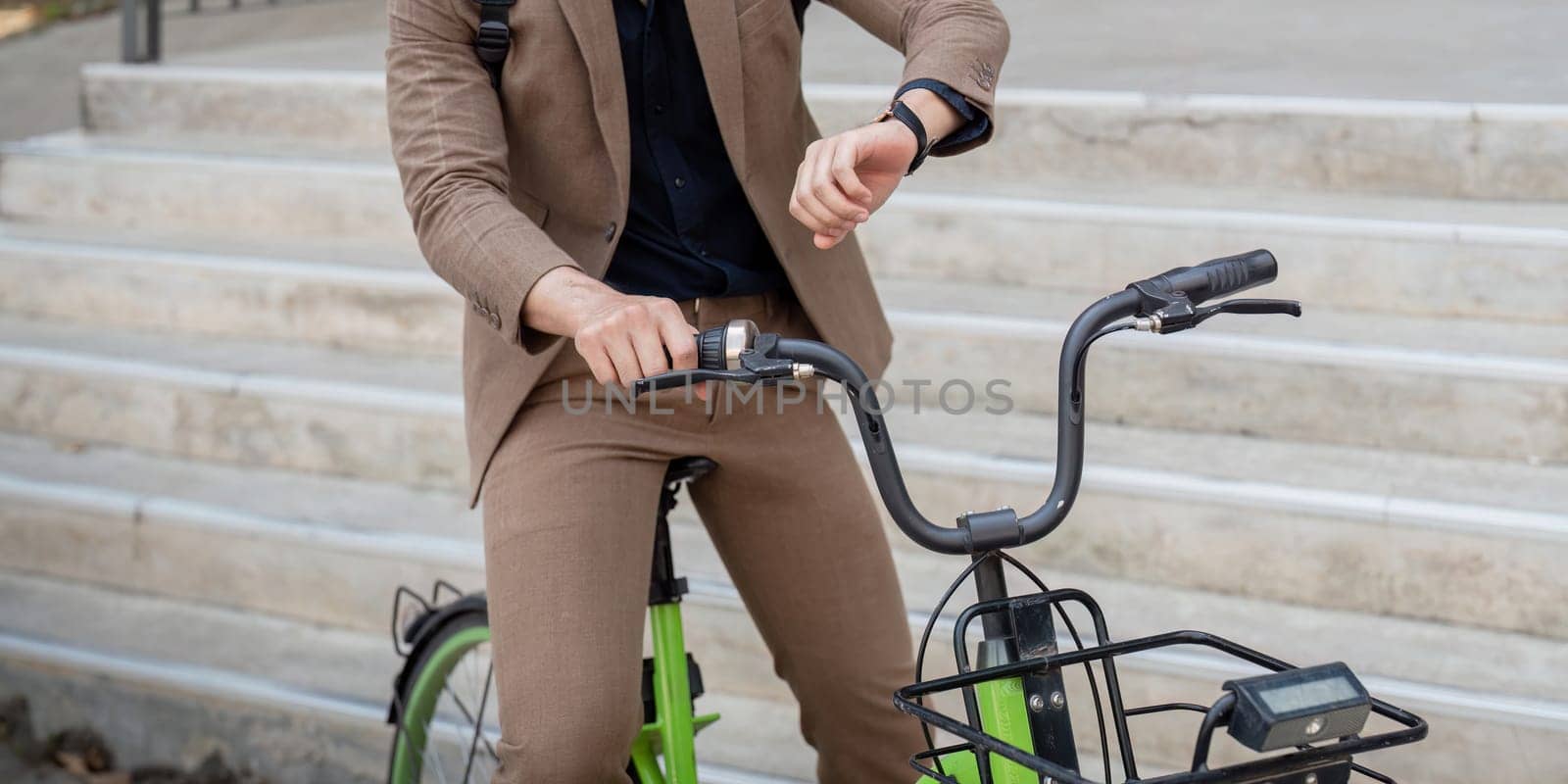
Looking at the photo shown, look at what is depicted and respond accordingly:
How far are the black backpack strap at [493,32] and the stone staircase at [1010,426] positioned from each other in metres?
1.62

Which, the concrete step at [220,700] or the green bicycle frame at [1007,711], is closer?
the green bicycle frame at [1007,711]

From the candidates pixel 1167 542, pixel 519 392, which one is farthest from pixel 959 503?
pixel 519 392

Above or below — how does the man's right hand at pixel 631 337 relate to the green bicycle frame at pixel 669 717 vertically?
above

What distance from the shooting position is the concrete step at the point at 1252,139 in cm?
354

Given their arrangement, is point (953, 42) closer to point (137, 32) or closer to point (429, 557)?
point (429, 557)

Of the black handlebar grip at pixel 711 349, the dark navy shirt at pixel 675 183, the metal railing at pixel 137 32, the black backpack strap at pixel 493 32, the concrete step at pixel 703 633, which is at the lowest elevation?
the concrete step at pixel 703 633

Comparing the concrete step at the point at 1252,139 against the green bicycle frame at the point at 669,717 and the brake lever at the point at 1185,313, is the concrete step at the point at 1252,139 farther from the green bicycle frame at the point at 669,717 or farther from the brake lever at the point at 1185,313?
the brake lever at the point at 1185,313

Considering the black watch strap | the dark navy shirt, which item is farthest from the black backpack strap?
the black watch strap

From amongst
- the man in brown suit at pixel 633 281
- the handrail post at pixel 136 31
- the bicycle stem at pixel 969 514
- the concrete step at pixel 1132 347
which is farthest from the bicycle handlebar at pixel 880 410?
the handrail post at pixel 136 31

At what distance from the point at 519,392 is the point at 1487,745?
6.24 ft

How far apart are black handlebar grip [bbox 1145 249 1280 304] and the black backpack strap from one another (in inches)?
33.0

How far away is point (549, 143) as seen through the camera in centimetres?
189

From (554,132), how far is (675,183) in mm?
163

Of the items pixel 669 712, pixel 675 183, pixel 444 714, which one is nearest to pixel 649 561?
pixel 669 712
